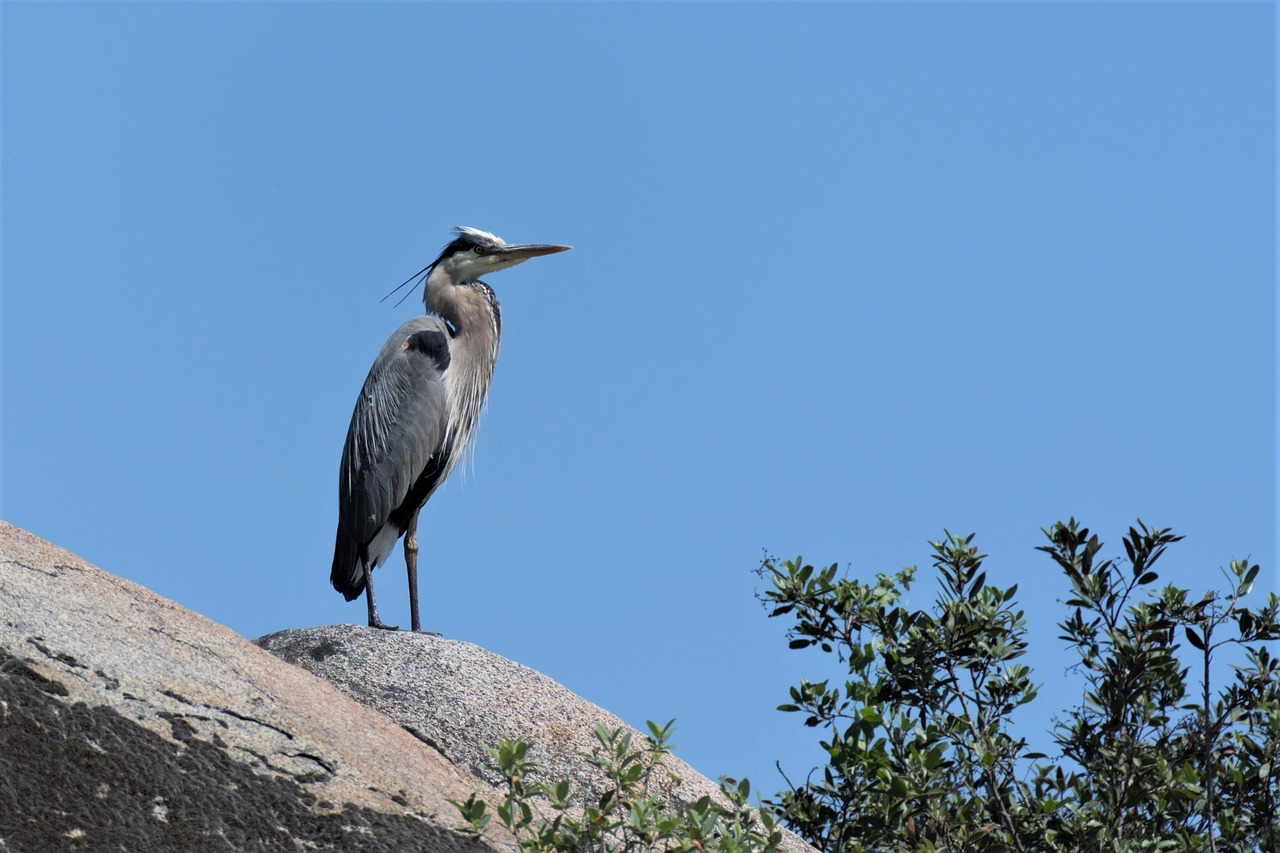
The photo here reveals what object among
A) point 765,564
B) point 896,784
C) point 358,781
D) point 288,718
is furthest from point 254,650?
point 896,784

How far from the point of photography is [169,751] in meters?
4.13

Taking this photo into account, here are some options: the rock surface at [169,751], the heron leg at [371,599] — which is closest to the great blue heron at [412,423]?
the heron leg at [371,599]

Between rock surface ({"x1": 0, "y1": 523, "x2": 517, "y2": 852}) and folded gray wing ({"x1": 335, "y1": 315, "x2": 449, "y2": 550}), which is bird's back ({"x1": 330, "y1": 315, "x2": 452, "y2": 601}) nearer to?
folded gray wing ({"x1": 335, "y1": 315, "x2": 449, "y2": 550})

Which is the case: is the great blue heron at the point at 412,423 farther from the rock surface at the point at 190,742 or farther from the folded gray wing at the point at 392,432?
the rock surface at the point at 190,742

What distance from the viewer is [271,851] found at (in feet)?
13.1

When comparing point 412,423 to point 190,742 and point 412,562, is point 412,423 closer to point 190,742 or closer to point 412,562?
point 412,562

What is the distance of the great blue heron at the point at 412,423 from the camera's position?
27.9 ft

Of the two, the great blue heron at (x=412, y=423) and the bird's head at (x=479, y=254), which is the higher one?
the bird's head at (x=479, y=254)

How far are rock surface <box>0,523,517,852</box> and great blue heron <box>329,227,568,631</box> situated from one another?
9.90 feet


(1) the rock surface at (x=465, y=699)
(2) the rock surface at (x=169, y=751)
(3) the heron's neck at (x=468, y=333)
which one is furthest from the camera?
(3) the heron's neck at (x=468, y=333)

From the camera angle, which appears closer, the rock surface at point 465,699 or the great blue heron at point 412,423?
the rock surface at point 465,699

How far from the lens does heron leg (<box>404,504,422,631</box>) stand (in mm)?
7965

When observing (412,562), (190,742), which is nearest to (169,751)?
(190,742)

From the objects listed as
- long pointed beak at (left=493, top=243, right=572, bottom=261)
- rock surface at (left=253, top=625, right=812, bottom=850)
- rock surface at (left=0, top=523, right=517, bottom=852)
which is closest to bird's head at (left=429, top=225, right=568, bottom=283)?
long pointed beak at (left=493, top=243, right=572, bottom=261)
